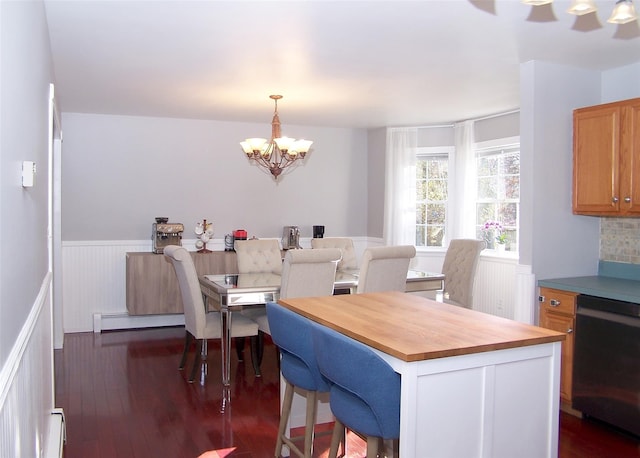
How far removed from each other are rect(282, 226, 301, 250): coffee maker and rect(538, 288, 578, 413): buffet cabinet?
137 inches

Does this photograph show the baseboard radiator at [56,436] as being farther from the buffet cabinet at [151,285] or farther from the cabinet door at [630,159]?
the cabinet door at [630,159]

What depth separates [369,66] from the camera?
13.5 ft

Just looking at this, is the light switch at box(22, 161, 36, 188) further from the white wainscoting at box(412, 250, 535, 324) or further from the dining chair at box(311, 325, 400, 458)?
the white wainscoting at box(412, 250, 535, 324)

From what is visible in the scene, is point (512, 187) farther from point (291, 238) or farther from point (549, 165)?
point (291, 238)

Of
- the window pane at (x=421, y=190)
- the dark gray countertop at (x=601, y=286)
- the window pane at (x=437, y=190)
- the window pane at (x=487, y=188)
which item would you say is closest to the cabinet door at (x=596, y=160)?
the dark gray countertop at (x=601, y=286)

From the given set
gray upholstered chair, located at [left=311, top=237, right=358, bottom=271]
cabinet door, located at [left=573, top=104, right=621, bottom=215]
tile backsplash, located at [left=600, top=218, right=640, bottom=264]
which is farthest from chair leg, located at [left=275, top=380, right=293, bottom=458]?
gray upholstered chair, located at [left=311, top=237, right=358, bottom=271]

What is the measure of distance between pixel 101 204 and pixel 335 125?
290cm

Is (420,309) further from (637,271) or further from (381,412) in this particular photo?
(637,271)

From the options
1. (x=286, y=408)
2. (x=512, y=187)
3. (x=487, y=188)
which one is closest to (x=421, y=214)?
(x=487, y=188)

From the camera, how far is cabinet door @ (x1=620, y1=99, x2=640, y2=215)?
3.64m

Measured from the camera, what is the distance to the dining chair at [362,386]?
2.04 m

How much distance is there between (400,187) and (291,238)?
4.77ft

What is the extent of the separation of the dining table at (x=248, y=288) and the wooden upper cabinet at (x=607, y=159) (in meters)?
1.37

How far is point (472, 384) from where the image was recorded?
7.03ft
